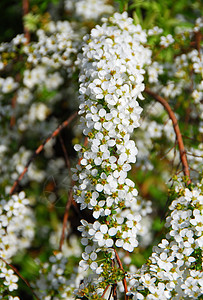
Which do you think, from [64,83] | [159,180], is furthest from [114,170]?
[64,83]

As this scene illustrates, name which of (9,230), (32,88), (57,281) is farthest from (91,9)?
(57,281)

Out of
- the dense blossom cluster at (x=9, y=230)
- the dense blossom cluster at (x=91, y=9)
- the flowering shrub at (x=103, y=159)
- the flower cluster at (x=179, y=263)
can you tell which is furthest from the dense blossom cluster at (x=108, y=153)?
the dense blossom cluster at (x=91, y=9)

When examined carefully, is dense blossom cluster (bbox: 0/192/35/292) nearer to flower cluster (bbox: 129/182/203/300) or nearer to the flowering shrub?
the flowering shrub

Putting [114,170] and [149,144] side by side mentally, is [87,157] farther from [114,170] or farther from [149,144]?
[149,144]

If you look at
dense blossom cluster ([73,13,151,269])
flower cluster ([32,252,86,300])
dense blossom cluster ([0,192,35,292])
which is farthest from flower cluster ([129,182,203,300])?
dense blossom cluster ([0,192,35,292])

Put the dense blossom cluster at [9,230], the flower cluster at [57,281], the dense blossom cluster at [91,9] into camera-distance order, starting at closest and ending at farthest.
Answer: the dense blossom cluster at [9,230], the flower cluster at [57,281], the dense blossom cluster at [91,9]

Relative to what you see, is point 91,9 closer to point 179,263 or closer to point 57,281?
point 57,281

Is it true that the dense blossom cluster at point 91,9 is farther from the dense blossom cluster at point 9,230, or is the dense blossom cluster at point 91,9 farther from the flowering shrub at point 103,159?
the dense blossom cluster at point 9,230

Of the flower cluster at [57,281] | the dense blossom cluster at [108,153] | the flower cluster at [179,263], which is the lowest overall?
the flower cluster at [57,281]
